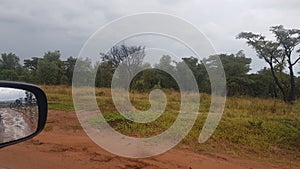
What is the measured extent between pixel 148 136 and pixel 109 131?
620 mm

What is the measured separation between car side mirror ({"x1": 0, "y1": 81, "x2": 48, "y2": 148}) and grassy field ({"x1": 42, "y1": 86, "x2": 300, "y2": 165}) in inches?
137

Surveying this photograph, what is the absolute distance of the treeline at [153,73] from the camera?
4695 millimetres

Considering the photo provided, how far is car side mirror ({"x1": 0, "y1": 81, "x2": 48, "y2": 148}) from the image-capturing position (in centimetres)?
107

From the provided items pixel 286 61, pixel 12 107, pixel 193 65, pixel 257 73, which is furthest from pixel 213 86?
pixel 12 107

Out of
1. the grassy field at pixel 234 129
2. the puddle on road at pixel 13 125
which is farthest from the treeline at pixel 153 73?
the puddle on road at pixel 13 125

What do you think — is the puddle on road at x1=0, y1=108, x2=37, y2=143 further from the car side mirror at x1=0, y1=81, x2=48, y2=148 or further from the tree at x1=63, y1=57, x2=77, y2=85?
the tree at x1=63, y1=57, x2=77, y2=85

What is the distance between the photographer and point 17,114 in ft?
4.01

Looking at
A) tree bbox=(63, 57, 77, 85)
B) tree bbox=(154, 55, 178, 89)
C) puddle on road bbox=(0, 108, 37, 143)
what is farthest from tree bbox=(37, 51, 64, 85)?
puddle on road bbox=(0, 108, 37, 143)

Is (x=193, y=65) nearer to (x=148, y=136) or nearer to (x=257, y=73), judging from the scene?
(x=148, y=136)

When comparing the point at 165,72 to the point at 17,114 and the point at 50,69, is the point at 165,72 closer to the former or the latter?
the point at 50,69

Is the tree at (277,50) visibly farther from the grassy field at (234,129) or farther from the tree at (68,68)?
the tree at (68,68)

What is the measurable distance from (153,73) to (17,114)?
12.0 ft

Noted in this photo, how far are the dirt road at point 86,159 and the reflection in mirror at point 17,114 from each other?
2171 mm

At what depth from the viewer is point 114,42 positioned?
433 centimetres
